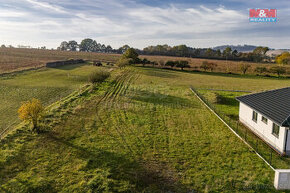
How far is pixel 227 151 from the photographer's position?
1602 cm

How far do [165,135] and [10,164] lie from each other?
36.9ft

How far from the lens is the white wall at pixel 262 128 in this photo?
15.6 meters

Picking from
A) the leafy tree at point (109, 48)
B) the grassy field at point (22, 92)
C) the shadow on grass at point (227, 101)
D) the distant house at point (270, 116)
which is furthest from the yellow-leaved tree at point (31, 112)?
the leafy tree at point (109, 48)

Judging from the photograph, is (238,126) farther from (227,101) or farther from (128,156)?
(128,156)

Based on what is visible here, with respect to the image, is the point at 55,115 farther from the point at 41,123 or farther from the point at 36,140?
the point at 36,140

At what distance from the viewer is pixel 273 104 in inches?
729

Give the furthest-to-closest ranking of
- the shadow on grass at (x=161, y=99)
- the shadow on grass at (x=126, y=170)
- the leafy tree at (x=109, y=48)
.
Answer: the leafy tree at (x=109, y=48) < the shadow on grass at (x=161, y=99) < the shadow on grass at (x=126, y=170)

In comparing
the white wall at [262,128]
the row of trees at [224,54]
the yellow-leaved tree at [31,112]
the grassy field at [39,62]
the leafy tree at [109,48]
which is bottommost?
the white wall at [262,128]

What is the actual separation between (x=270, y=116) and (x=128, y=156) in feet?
36.6

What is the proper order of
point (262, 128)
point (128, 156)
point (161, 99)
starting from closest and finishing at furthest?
1. point (128, 156)
2. point (262, 128)
3. point (161, 99)

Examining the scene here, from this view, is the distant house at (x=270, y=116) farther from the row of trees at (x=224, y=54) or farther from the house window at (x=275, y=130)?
the row of trees at (x=224, y=54)

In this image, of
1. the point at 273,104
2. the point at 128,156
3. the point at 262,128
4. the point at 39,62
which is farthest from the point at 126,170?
the point at 39,62

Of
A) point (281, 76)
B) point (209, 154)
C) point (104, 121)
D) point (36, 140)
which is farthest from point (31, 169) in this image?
point (281, 76)

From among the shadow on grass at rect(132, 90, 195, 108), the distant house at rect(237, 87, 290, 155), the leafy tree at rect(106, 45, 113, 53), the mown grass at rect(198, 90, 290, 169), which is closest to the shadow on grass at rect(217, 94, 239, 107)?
the mown grass at rect(198, 90, 290, 169)
